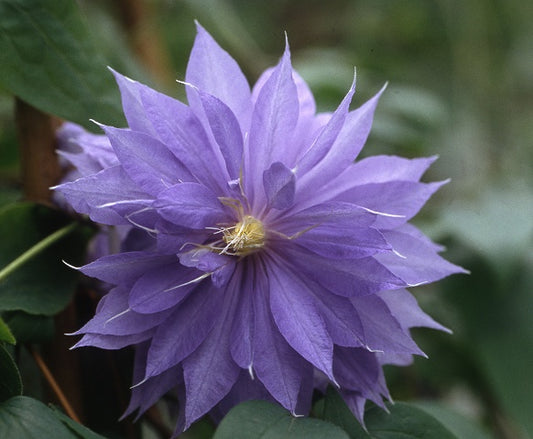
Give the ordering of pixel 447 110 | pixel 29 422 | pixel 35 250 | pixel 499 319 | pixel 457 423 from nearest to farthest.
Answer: pixel 29 422, pixel 35 250, pixel 457 423, pixel 499 319, pixel 447 110

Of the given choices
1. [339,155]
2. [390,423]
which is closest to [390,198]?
[339,155]

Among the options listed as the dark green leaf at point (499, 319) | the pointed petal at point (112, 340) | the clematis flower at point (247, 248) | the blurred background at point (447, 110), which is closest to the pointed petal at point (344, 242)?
the clematis flower at point (247, 248)

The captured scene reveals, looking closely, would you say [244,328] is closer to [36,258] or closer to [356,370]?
[356,370]

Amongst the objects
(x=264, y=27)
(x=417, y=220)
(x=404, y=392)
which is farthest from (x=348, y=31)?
(x=404, y=392)

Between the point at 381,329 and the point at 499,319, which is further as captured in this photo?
the point at 499,319

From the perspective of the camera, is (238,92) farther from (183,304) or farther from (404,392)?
(404,392)

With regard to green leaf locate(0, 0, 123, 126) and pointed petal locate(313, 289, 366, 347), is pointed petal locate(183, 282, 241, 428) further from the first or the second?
green leaf locate(0, 0, 123, 126)
